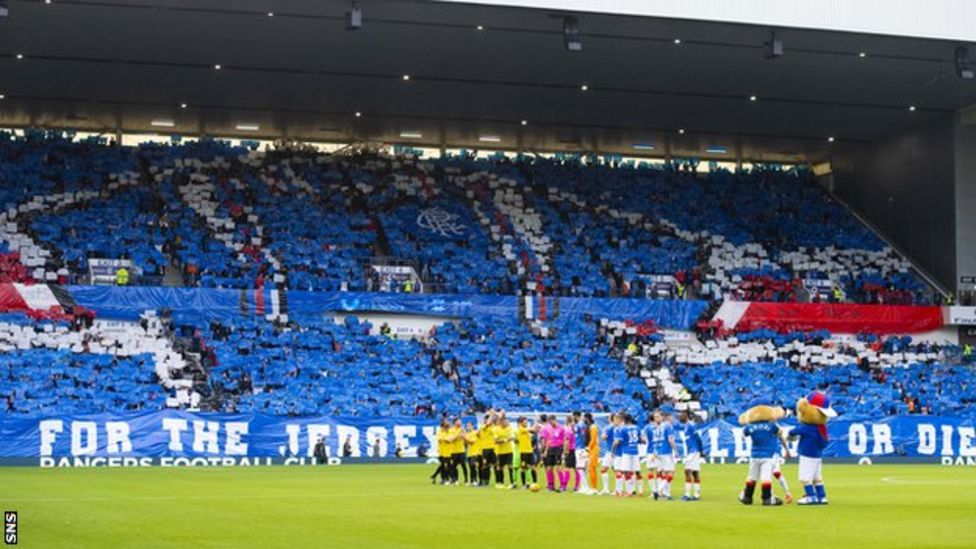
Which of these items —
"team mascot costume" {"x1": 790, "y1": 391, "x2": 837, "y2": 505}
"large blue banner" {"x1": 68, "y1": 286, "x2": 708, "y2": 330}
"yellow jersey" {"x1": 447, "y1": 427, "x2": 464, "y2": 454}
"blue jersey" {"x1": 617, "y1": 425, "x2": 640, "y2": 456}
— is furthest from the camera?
"large blue banner" {"x1": 68, "y1": 286, "x2": 708, "y2": 330}

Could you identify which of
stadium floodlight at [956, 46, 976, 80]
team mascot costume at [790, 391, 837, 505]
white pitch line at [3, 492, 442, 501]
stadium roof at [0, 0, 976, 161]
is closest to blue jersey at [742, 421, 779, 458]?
team mascot costume at [790, 391, 837, 505]

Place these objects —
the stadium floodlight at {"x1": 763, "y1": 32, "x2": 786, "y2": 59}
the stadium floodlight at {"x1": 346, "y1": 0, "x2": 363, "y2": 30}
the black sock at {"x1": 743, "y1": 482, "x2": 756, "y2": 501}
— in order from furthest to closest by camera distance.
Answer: the stadium floodlight at {"x1": 763, "y1": 32, "x2": 786, "y2": 59} → the stadium floodlight at {"x1": 346, "y1": 0, "x2": 363, "y2": 30} → the black sock at {"x1": 743, "y1": 482, "x2": 756, "y2": 501}

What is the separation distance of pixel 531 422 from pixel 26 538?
95.1 feet

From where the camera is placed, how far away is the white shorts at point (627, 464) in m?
30.4

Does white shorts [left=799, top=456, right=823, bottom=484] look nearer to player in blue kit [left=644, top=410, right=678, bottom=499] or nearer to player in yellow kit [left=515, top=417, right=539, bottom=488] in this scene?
player in blue kit [left=644, top=410, right=678, bottom=499]

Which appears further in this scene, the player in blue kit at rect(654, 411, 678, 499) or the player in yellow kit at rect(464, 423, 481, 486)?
the player in yellow kit at rect(464, 423, 481, 486)

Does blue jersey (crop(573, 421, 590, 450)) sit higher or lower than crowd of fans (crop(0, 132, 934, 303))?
lower

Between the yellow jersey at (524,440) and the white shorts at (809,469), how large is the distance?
7.80 metres

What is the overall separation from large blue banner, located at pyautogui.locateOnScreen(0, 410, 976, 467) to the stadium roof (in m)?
12.4

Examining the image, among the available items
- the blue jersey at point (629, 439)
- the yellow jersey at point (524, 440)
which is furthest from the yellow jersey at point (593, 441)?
the yellow jersey at point (524, 440)

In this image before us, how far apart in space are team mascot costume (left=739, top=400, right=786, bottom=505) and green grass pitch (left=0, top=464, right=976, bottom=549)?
0.50 metres

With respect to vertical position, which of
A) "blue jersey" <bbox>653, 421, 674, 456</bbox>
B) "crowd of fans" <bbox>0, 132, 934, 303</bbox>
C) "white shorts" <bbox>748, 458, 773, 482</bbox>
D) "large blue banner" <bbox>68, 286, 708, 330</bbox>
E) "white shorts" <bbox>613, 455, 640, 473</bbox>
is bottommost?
"white shorts" <bbox>613, 455, 640, 473</bbox>

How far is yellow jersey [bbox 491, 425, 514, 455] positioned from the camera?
107ft

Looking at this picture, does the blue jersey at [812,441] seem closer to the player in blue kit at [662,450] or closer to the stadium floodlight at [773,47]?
the player in blue kit at [662,450]
